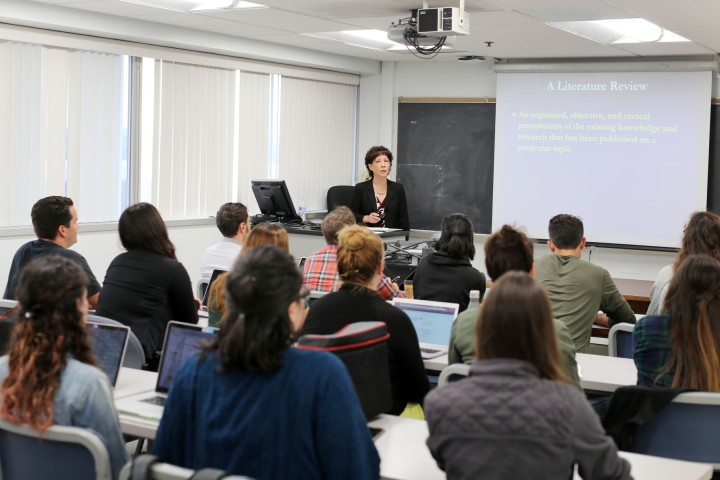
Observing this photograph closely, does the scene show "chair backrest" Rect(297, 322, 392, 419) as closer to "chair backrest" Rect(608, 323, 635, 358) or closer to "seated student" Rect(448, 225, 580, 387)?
"seated student" Rect(448, 225, 580, 387)

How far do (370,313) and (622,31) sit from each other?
527 centimetres

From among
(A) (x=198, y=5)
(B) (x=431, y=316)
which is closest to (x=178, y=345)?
(B) (x=431, y=316)

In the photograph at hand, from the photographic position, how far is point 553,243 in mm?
4609

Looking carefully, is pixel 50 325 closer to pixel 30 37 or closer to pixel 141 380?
pixel 141 380

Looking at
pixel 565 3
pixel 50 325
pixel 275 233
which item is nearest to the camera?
pixel 50 325

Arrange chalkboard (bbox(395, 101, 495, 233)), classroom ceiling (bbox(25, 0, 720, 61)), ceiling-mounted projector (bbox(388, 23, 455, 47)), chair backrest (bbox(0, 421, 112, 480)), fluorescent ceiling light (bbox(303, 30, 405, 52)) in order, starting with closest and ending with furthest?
chair backrest (bbox(0, 421, 112, 480))
classroom ceiling (bbox(25, 0, 720, 61))
ceiling-mounted projector (bbox(388, 23, 455, 47))
fluorescent ceiling light (bbox(303, 30, 405, 52))
chalkboard (bbox(395, 101, 495, 233))

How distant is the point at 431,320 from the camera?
158 inches

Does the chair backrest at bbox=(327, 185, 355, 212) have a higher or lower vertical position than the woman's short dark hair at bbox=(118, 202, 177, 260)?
higher

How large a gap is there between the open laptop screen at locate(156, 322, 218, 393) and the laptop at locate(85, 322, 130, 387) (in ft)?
0.49

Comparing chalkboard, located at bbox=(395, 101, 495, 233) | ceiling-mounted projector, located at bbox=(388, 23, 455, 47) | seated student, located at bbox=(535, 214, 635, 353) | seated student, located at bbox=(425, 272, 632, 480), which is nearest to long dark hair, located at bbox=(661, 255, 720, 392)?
seated student, located at bbox=(425, 272, 632, 480)

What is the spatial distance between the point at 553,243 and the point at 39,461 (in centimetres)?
297

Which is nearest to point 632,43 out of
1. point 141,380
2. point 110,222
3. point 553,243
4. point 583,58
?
point 583,58

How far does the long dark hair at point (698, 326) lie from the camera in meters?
2.96

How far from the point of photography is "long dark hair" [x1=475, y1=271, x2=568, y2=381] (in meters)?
1.94
